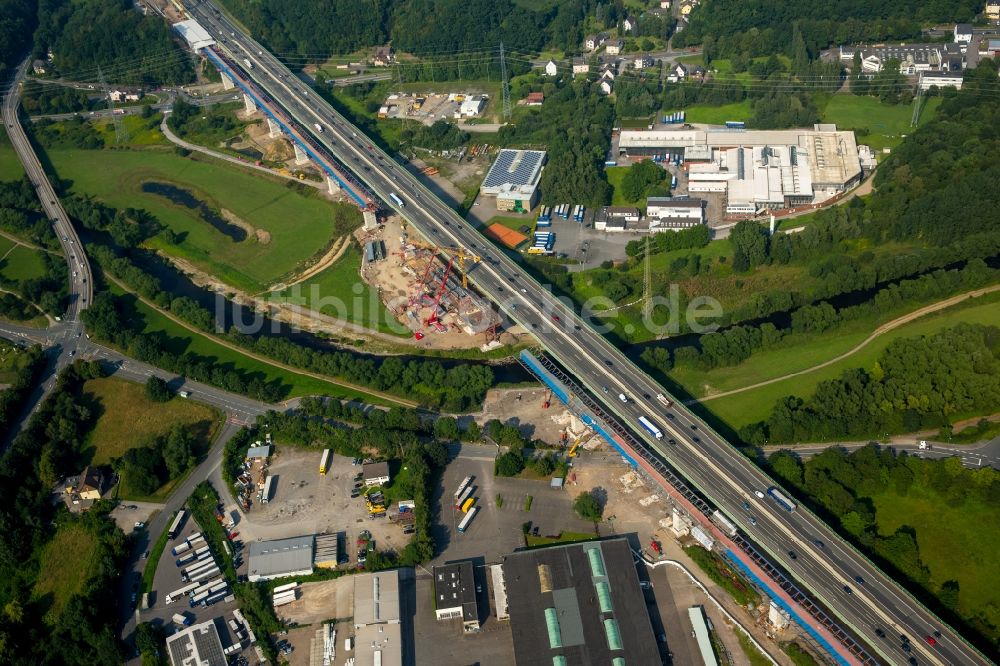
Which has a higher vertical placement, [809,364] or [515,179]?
[515,179]

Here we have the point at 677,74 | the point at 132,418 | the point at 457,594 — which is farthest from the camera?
the point at 677,74

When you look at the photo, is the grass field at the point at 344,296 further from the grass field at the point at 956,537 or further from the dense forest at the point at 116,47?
the dense forest at the point at 116,47

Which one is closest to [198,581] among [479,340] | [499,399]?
[499,399]

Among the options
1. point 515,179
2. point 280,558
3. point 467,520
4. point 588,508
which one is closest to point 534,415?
point 588,508

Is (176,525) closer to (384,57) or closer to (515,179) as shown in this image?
(515,179)

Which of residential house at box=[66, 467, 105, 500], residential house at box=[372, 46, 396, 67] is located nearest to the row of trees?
residential house at box=[66, 467, 105, 500]

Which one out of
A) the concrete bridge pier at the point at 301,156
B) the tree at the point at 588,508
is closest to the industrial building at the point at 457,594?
the tree at the point at 588,508

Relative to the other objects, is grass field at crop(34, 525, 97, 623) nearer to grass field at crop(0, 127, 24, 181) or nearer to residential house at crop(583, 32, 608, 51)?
grass field at crop(0, 127, 24, 181)
